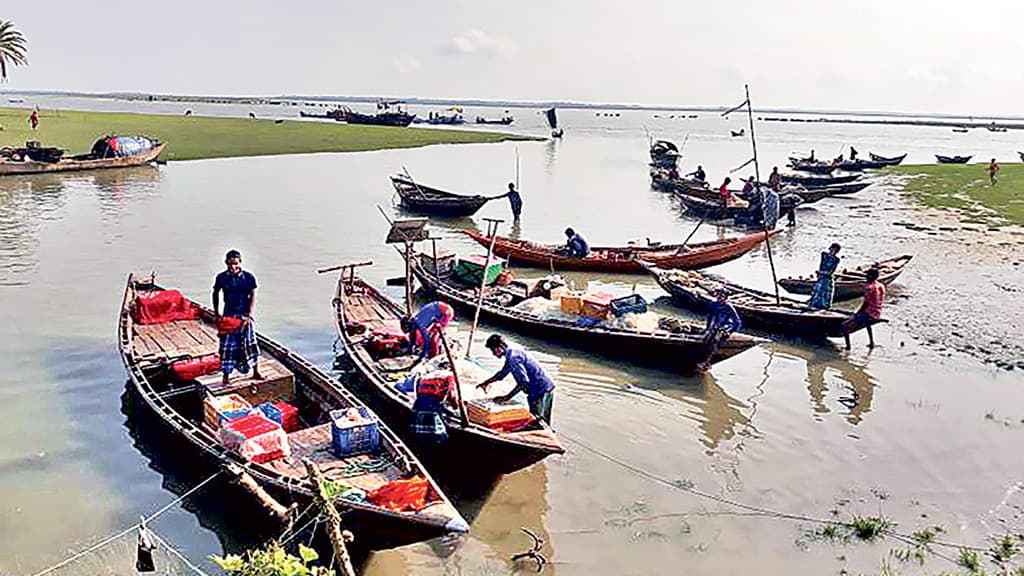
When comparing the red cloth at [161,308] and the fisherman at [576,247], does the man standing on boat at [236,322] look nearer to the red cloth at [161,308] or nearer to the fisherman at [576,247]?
the red cloth at [161,308]

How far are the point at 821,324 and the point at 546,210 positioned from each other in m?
19.4

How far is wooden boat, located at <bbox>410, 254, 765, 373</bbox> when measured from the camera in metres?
12.8

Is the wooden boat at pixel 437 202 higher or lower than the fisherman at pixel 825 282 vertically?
higher

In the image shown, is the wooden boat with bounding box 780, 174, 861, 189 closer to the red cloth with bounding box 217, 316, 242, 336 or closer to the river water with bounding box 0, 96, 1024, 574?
the river water with bounding box 0, 96, 1024, 574

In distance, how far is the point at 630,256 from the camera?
20531 mm

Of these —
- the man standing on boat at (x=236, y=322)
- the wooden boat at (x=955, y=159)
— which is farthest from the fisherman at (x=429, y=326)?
the wooden boat at (x=955, y=159)

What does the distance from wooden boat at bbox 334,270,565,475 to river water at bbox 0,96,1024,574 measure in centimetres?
64

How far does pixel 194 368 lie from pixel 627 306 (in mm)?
7310

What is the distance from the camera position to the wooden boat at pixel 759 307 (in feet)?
48.5

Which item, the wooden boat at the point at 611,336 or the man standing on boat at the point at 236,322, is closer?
the man standing on boat at the point at 236,322

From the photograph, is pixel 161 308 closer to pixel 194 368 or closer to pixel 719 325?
pixel 194 368

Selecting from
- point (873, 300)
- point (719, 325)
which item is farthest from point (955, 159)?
point (719, 325)

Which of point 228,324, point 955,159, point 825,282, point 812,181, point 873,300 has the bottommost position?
point 873,300

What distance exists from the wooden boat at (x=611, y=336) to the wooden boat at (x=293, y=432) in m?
5.13
